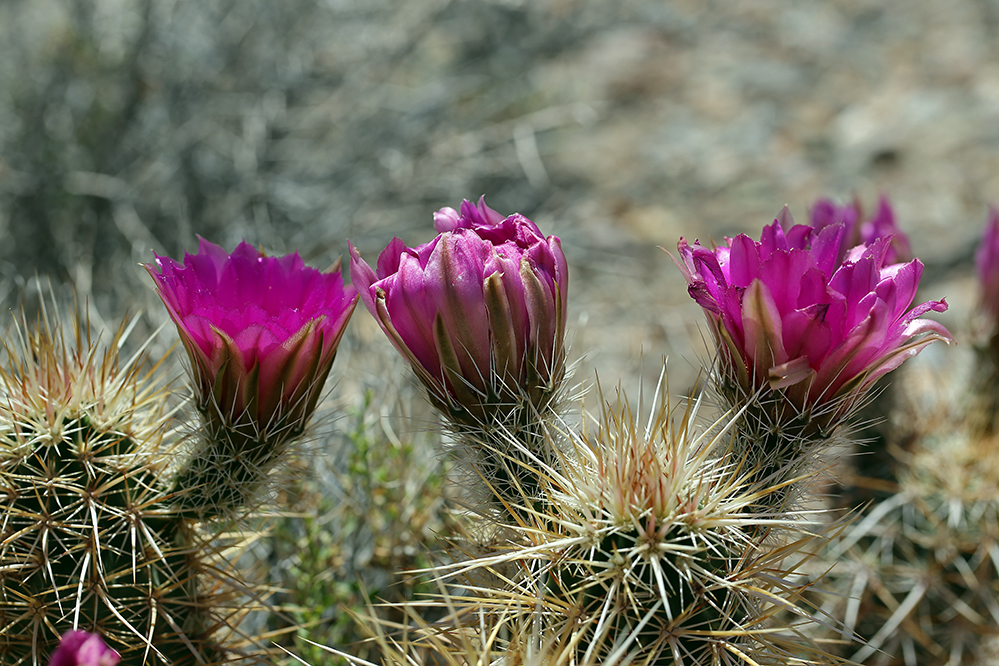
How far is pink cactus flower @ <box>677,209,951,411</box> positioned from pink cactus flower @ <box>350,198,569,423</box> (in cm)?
19

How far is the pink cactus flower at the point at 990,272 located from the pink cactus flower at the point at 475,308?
4.28 feet

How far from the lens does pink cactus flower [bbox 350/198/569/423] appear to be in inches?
38.1

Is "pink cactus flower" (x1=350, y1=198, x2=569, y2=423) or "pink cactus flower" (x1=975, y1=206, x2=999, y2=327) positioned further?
"pink cactus flower" (x1=975, y1=206, x2=999, y2=327)

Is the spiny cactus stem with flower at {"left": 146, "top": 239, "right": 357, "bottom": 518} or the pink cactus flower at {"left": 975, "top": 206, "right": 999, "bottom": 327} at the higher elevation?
the spiny cactus stem with flower at {"left": 146, "top": 239, "right": 357, "bottom": 518}

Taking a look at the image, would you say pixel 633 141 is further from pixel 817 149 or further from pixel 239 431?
pixel 239 431

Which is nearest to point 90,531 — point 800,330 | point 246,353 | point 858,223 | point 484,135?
point 246,353

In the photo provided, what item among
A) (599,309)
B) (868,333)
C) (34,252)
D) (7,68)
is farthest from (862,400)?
(7,68)

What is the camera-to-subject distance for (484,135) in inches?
121

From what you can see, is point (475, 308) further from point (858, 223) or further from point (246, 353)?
point (858, 223)

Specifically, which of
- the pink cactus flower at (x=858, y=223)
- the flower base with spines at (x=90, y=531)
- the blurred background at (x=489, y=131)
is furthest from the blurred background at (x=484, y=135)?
the flower base with spines at (x=90, y=531)

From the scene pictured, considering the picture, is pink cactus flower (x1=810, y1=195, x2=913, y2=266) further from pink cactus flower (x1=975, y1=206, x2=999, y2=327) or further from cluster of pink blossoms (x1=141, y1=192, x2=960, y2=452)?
cluster of pink blossoms (x1=141, y1=192, x2=960, y2=452)

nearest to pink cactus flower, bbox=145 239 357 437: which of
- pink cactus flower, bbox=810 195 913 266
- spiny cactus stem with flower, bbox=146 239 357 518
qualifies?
spiny cactus stem with flower, bbox=146 239 357 518

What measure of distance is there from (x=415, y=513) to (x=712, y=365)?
0.76m

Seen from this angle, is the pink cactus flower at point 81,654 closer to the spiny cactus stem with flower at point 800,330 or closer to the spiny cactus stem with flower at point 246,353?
the spiny cactus stem with flower at point 246,353
